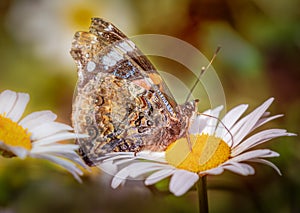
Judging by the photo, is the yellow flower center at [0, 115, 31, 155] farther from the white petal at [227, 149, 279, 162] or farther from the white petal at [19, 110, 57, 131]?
the white petal at [227, 149, 279, 162]

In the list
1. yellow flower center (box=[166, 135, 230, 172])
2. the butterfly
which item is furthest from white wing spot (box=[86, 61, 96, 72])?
yellow flower center (box=[166, 135, 230, 172])

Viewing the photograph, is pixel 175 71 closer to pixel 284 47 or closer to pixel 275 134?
pixel 284 47

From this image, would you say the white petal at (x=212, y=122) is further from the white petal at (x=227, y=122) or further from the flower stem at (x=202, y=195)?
the flower stem at (x=202, y=195)

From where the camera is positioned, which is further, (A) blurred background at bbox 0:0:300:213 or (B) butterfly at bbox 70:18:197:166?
(A) blurred background at bbox 0:0:300:213

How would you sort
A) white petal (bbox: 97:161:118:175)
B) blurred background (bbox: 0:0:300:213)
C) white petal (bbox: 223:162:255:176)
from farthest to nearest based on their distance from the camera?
blurred background (bbox: 0:0:300:213), white petal (bbox: 97:161:118:175), white petal (bbox: 223:162:255:176)

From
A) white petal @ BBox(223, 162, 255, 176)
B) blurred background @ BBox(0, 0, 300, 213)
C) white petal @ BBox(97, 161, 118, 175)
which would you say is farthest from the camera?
blurred background @ BBox(0, 0, 300, 213)

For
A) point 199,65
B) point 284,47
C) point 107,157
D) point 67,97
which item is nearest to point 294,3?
point 284,47

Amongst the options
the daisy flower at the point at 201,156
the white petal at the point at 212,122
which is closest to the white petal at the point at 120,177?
the daisy flower at the point at 201,156
